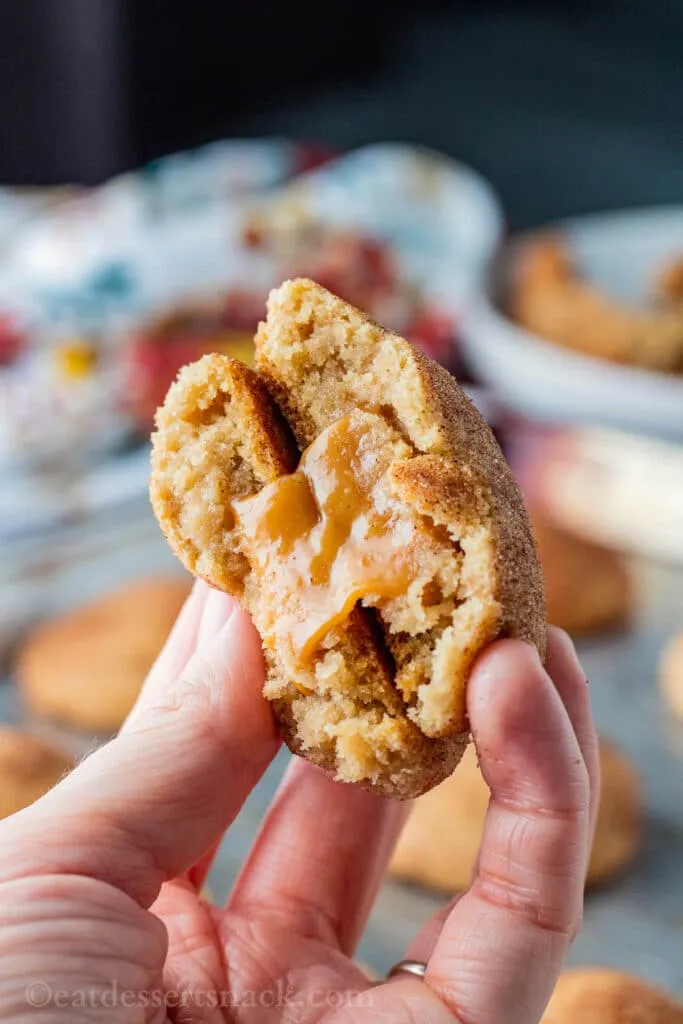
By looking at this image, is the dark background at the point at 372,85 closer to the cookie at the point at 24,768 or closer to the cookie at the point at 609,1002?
the cookie at the point at 24,768

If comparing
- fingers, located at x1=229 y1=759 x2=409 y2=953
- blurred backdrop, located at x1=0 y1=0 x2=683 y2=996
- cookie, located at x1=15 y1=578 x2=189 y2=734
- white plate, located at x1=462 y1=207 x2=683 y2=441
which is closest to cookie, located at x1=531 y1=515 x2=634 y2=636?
blurred backdrop, located at x1=0 y1=0 x2=683 y2=996

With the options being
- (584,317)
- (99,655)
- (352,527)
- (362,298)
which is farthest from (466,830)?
(362,298)

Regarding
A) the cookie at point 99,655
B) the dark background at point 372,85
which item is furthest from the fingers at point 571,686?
the dark background at point 372,85

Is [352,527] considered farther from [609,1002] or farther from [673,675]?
[673,675]

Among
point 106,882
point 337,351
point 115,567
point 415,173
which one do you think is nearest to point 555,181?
point 415,173

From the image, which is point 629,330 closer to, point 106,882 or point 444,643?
point 444,643

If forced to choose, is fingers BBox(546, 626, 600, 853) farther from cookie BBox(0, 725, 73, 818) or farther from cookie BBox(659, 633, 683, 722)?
cookie BBox(659, 633, 683, 722)
